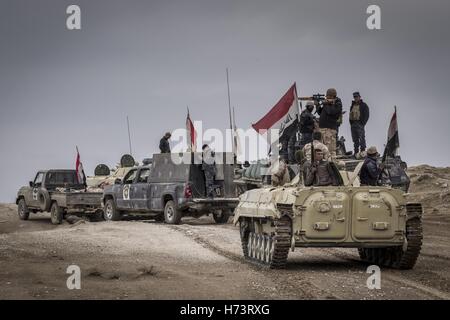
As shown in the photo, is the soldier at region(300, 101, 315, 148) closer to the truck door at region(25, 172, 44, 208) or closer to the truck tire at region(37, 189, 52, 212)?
the truck tire at region(37, 189, 52, 212)

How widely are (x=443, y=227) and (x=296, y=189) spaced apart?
42.3ft

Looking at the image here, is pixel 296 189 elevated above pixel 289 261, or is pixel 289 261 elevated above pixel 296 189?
pixel 296 189

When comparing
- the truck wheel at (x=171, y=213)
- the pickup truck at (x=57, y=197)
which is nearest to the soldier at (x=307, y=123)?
the truck wheel at (x=171, y=213)

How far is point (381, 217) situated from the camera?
614 inches

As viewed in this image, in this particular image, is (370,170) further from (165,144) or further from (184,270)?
(165,144)

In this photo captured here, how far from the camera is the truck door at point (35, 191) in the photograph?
33531 mm

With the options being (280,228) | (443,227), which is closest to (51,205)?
(443,227)

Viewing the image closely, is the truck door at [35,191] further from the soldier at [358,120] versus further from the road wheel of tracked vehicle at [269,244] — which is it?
the road wheel of tracked vehicle at [269,244]

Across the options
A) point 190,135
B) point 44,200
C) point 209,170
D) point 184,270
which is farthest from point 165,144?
point 184,270

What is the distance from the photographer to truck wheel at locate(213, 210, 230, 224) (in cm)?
2902

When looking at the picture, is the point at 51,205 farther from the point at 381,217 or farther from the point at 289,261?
the point at 381,217

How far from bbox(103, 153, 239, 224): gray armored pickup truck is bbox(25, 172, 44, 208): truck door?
14.5 ft

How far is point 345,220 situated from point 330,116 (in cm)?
582

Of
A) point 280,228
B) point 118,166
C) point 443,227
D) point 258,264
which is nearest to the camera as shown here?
point 280,228
